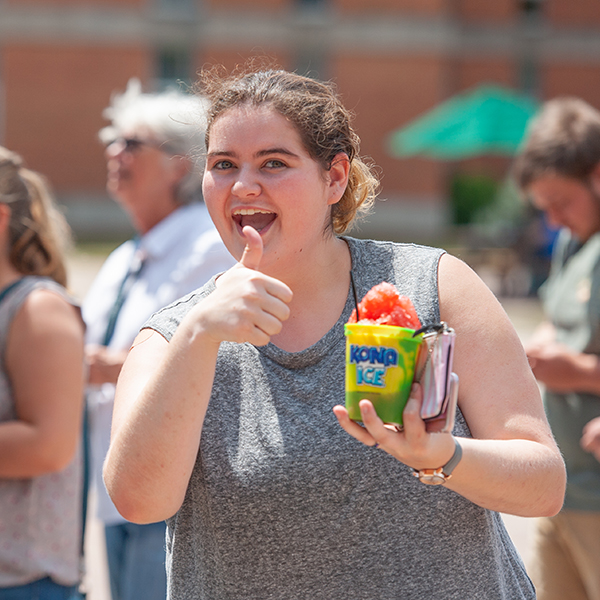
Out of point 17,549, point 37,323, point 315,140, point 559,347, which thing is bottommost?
point 17,549

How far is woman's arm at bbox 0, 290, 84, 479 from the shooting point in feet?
7.99

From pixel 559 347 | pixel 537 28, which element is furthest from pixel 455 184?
pixel 559 347

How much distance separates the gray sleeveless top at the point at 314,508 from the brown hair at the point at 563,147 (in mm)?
1746

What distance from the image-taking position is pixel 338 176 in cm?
186

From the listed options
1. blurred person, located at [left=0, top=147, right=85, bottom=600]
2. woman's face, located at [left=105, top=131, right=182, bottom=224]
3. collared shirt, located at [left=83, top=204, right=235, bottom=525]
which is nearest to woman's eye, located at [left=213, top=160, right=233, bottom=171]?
blurred person, located at [left=0, top=147, right=85, bottom=600]

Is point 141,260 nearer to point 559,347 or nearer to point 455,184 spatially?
point 559,347

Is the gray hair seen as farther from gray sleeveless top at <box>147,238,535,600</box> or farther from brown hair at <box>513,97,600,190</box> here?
gray sleeveless top at <box>147,238,535,600</box>

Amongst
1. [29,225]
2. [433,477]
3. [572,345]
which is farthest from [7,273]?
[572,345]

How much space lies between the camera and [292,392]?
173 cm

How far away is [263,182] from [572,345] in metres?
1.93

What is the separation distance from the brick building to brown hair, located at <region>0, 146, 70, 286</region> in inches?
881

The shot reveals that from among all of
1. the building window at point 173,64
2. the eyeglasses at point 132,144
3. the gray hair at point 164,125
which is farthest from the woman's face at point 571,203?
the building window at point 173,64

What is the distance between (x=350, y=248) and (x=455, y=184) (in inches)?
978

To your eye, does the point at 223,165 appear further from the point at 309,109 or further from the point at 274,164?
the point at 309,109
